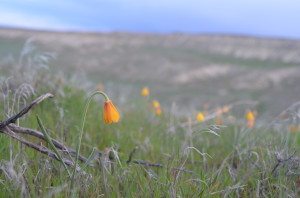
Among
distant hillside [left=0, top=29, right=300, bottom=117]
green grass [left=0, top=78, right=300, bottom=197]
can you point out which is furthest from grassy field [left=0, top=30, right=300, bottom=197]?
distant hillside [left=0, top=29, right=300, bottom=117]

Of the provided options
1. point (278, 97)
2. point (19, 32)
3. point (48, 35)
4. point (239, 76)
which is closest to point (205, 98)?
point (278, 97)

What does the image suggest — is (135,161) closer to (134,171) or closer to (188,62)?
(134,171)

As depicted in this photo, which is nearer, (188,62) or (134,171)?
(134,171)

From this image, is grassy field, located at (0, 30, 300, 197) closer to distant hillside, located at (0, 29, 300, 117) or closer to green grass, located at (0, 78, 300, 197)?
green grass, located at (0, 78, 300, 197)

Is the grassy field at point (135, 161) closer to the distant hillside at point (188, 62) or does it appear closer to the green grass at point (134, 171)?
the green grass at point (134, 171)

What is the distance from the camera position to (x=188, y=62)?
45188 mm

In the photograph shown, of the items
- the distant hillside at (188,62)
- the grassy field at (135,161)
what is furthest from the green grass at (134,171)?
the distant hillside at (188,62)

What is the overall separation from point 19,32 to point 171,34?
28.6 meters

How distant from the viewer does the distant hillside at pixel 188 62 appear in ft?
113

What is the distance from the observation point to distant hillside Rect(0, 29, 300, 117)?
34.6 m

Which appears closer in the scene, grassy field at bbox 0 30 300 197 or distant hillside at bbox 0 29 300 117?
grassy field at bbox 0 30 300 197

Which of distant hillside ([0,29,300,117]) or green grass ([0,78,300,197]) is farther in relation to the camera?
distant hillside ([0,29,300,117])

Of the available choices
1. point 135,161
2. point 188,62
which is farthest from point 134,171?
point 188,62

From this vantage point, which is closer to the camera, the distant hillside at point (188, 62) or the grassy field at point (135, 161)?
the grassy field at point (135, 161)
